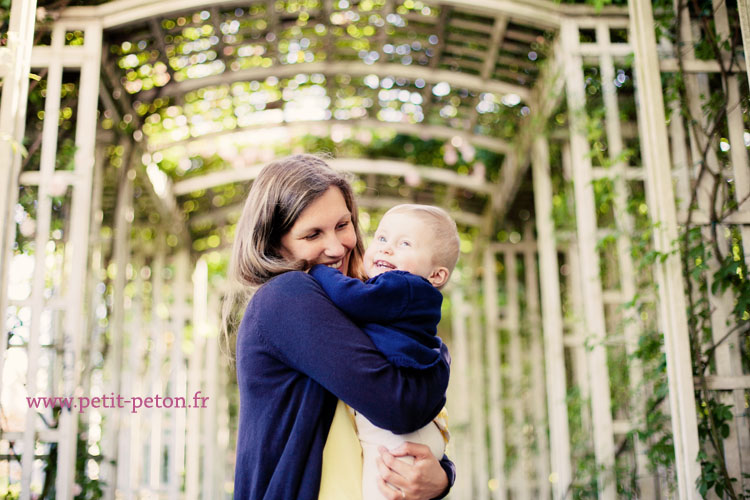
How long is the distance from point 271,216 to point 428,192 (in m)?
5.53

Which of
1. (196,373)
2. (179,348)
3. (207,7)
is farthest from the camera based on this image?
(196,373)

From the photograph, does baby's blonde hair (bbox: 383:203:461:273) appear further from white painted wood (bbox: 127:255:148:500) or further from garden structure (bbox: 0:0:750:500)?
white painted wood (bbox: 127:255:148:500)

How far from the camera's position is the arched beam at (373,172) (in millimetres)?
6105

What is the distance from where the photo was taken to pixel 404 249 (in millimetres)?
1793

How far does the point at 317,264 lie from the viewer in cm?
167

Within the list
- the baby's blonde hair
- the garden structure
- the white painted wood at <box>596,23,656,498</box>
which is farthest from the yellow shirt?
the white painted wood at <box>596,23,656,498</box>

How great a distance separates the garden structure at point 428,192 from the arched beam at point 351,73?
17 millimetres

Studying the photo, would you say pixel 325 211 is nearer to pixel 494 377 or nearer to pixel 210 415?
pixel 494 377

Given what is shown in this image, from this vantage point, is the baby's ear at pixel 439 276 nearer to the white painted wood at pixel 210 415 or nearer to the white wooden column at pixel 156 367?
the white wooden column at pixel 156 367

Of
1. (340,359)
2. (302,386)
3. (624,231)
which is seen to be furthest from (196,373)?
(340,359)

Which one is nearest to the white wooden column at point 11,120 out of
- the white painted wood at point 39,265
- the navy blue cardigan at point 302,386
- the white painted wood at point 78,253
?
the white painted wood at point 39,265

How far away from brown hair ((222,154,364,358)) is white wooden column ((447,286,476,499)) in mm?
6082

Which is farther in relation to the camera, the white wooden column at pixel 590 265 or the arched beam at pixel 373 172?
the arched beam at pixel 373 172

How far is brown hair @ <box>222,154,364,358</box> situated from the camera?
5.43 feet
